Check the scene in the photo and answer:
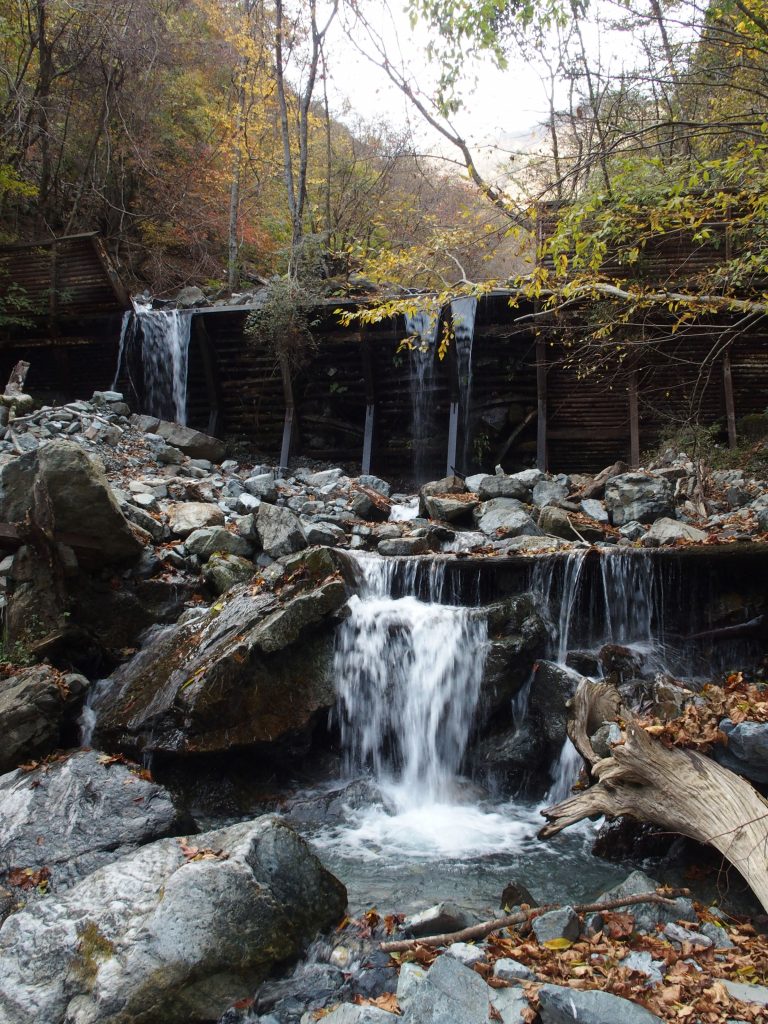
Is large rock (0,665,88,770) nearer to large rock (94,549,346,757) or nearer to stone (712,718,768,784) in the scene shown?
large rock (94,549,346,757)

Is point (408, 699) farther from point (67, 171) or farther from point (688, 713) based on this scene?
point (67, 171)

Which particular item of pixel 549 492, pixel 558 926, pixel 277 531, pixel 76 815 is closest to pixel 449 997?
pixel 558 926

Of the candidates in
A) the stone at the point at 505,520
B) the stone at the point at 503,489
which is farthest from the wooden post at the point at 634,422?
the stone at the point at 505,520

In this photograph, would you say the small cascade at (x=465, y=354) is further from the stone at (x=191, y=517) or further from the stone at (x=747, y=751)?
the stone at (x=747, y=751)

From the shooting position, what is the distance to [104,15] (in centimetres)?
1558

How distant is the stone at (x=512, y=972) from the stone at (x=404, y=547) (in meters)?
5.75

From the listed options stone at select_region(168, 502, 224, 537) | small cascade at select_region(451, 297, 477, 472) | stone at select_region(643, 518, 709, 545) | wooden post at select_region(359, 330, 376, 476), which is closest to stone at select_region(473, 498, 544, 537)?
stone at select_region(643, 518, 709, 545)

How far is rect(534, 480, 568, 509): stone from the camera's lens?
33.3 feet

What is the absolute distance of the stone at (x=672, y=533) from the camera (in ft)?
25.3

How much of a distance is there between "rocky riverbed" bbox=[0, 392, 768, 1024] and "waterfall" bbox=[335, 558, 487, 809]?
0.13 meters

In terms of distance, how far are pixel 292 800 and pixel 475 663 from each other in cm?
206

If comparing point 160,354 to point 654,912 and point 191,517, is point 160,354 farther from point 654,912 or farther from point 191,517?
point 654,912

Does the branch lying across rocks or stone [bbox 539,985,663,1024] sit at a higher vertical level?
stone [bbox 539,985,663,1024]

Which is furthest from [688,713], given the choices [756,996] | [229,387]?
[229,387]
